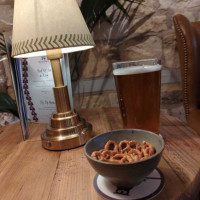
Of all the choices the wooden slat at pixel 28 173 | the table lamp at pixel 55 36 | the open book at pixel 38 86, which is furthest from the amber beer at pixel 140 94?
the open book at pixel 38 86

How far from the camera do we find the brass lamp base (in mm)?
676

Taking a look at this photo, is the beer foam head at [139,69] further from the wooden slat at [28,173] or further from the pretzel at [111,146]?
the wooden slat at [28,173]

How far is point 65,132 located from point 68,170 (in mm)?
169

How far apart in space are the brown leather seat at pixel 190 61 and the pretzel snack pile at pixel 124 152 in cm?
58

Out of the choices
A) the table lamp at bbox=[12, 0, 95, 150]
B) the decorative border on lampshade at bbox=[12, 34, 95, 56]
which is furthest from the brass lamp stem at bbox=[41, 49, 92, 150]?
the decorative border on lampshade at bbox=[12, 34, 95, 56]

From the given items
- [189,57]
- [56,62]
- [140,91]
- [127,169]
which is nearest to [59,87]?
[56,62]

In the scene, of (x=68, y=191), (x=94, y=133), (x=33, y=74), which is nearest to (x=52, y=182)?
(x=68, y=191)

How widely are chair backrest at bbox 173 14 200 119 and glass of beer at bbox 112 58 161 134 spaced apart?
47 cm

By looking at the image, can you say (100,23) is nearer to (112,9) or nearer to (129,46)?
(112,9)

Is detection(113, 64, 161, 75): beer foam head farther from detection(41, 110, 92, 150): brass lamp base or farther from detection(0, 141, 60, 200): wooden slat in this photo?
detection(0, 141, 60, 200): wooden slat

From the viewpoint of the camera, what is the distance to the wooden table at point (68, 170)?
449mm

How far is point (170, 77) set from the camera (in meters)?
1.43

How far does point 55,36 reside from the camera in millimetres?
597

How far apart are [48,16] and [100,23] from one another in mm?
800
